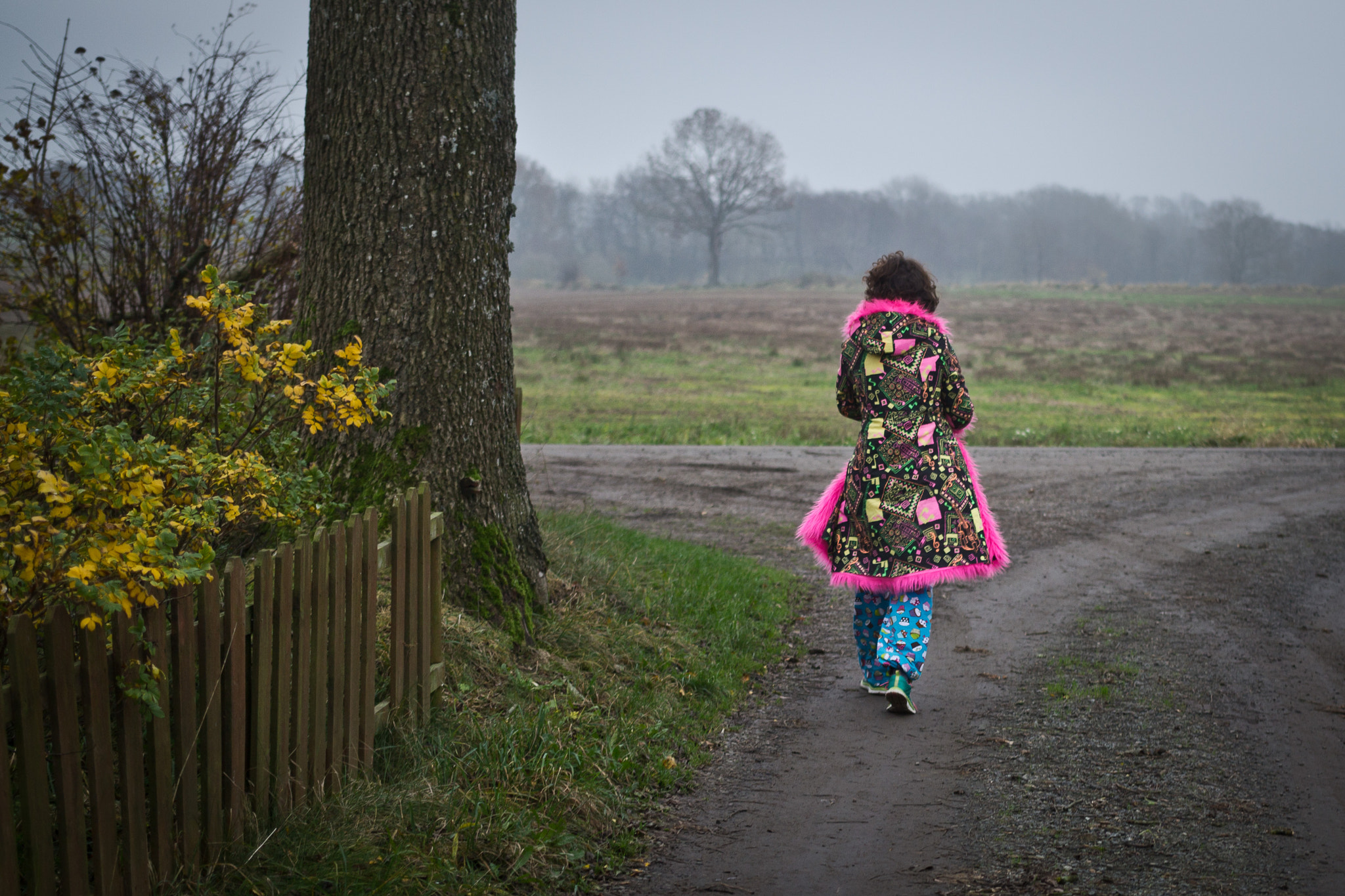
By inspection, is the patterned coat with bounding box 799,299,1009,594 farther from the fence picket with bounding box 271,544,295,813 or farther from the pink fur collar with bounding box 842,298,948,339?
the fence picket with bounding box 271,544,295,813

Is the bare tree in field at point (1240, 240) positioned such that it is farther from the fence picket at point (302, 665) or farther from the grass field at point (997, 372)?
the fence picket at point (302, 665)

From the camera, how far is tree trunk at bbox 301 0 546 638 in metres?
4.56

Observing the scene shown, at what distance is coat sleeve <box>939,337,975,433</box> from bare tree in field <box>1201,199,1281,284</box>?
99.5 metres

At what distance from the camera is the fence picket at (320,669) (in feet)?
10.3

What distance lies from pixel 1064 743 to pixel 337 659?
3005 mm

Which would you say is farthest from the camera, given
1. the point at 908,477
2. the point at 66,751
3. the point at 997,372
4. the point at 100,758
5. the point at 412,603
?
the point at 997,372

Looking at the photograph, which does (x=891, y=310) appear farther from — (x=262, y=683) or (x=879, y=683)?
(x=262, y=683)

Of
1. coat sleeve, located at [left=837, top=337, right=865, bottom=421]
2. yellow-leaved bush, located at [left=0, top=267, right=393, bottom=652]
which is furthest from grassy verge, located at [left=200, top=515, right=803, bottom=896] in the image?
coat sleeve, located at [left=837, top=337, right=865, bottom=421]

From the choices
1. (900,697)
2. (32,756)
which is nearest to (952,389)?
(900,697)

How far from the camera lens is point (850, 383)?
4934 mm

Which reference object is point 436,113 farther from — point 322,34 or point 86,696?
point 86,696

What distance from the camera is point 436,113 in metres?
4.59

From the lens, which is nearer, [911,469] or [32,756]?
[32,756]

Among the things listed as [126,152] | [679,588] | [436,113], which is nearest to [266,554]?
[436,113]
